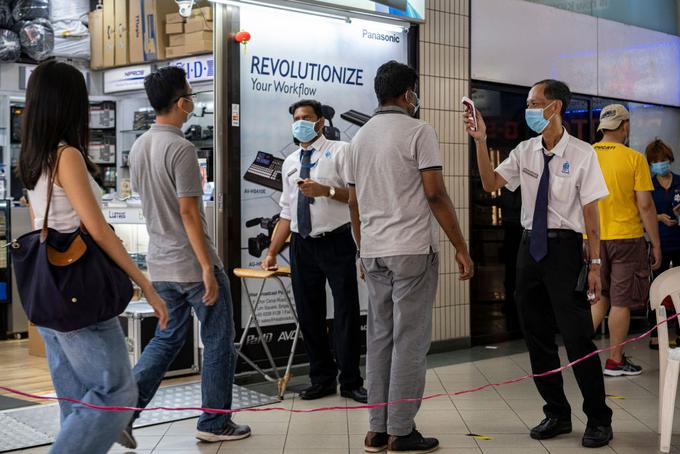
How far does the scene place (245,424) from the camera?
4.48m

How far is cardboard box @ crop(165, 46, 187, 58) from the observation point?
7.40m

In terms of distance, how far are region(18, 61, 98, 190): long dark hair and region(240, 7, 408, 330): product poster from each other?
9.19 ft

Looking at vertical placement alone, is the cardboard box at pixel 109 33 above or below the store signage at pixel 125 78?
above

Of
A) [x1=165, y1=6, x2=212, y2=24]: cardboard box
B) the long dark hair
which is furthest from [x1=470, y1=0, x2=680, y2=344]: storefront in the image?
the long dark hair

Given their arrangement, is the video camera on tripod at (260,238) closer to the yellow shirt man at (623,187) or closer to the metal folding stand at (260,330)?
the metal folding stand at (260,330)

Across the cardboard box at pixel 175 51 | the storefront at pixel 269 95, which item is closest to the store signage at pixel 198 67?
the cardboard box at pixel 175 51

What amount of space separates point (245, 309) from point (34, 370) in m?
1.60

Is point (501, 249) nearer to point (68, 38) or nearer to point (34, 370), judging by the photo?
point (34, 370)

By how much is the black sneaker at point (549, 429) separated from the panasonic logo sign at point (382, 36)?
10.5ft

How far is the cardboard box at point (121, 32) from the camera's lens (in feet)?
27.4

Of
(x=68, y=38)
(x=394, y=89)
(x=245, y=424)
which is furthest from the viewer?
(x=68, y=38)

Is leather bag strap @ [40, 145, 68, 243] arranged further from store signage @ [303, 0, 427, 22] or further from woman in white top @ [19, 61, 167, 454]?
store signage @ [303, 0, 427, 22]

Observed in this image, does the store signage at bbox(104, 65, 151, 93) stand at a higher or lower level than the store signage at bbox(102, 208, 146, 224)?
higher

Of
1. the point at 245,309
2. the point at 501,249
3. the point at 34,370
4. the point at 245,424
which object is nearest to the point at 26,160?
the point at 245,424
